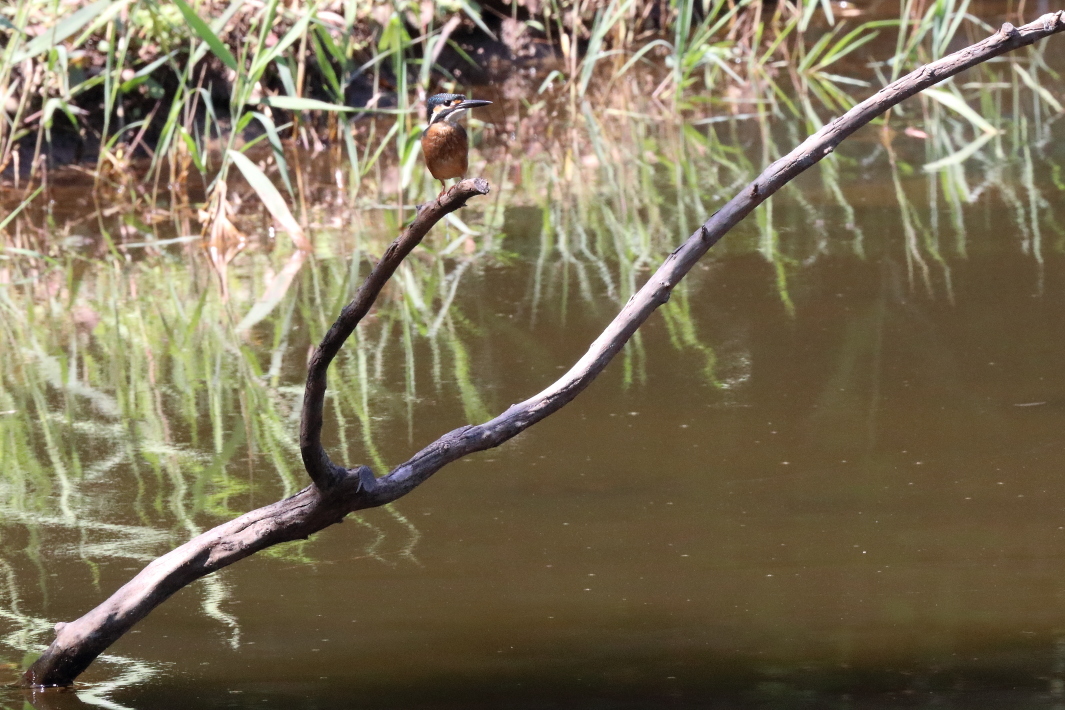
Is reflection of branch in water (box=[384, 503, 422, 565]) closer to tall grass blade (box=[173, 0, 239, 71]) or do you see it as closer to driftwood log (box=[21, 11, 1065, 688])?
driftwood log (box=[21, 11, 1065, 688])

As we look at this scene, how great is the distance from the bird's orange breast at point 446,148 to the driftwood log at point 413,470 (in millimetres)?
506

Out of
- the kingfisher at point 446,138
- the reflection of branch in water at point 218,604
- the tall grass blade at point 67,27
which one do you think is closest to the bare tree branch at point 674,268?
the reflection of branch in water at point 218,604

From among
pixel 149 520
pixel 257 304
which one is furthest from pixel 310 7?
pixel 149 520

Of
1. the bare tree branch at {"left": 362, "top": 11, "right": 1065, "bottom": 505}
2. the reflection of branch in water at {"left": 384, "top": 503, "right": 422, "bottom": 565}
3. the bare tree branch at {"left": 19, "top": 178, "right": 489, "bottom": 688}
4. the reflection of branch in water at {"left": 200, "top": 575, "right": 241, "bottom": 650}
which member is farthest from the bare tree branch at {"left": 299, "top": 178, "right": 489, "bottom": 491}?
the reflection of branch in water at {"left": 384, "top": 503, "right": 422, "bottom": 565}

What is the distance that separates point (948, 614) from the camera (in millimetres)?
2051

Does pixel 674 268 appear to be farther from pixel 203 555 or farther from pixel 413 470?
pixel 203 555

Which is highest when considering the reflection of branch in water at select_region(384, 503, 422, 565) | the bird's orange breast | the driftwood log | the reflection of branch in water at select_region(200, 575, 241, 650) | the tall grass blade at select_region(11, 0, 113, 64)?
the tall grass blade at select_region(11, 0, 113, 64)

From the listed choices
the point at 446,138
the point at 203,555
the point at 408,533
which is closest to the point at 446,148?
the point at 446,138

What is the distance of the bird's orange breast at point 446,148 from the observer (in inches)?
90.4

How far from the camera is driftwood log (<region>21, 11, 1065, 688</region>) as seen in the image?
1.92 metres

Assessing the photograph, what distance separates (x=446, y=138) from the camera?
229 cm

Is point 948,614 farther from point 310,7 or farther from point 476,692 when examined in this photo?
point 310,7

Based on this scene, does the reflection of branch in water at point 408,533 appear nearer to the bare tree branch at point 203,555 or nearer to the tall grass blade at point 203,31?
the bare tree branch at point 203,555

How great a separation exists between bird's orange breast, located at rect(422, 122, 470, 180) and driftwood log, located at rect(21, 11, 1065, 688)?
506 mm
